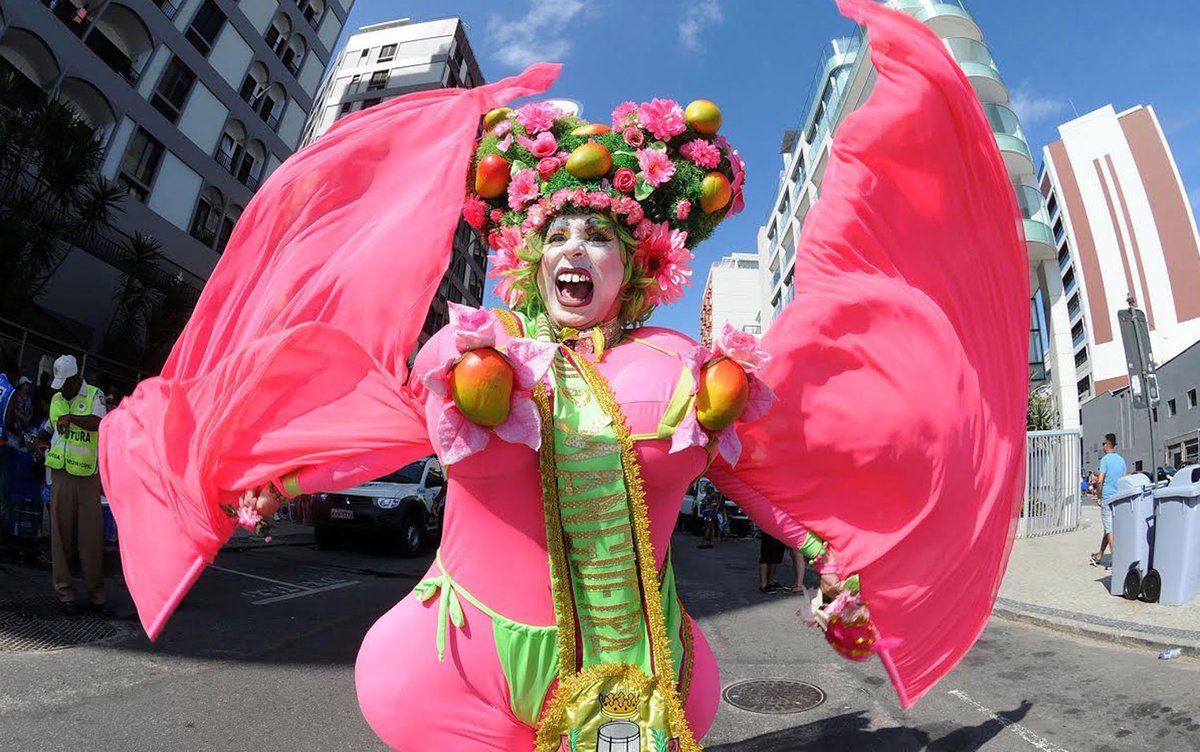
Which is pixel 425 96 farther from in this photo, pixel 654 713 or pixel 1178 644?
pixel 1178 644

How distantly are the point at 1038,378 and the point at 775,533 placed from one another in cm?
5477

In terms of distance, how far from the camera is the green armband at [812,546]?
203 cm

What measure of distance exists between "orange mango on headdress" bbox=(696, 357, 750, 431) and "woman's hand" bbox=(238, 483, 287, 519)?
1.14 meters

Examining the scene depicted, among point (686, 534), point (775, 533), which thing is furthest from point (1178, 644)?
point (686, 534)

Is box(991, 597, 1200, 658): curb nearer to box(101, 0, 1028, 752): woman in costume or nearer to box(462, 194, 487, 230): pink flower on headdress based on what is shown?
box(101, 0, 1028, 752): woman in costume

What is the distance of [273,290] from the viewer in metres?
2.12

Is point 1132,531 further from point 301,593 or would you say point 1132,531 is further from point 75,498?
point 75,498

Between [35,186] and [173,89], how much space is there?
25.4ft

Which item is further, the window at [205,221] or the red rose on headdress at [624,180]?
the window at [205,221]

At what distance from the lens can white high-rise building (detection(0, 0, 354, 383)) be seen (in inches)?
614

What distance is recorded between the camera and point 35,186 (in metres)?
13.7

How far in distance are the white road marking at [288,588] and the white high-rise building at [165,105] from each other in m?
6.45

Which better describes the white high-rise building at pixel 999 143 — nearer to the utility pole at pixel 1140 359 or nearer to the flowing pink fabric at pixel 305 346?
the utility pole at pixel 1140 359

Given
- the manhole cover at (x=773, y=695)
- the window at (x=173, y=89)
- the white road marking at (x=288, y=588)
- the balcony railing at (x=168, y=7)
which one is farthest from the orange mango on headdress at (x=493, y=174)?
the balcony railing at (x=168, y=7)
